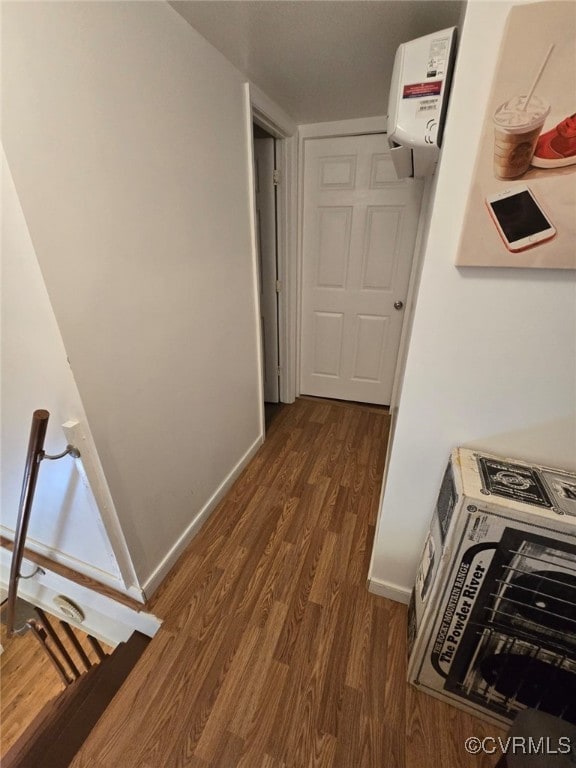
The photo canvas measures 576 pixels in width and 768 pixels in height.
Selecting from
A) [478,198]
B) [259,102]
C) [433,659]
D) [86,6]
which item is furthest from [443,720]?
[259,102]

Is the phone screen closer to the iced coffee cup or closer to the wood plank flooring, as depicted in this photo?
the iced coffee cup

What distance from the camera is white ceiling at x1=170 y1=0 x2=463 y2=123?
1063mm

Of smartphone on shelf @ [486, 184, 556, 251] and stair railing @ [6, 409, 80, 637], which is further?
stair railing @ [6, 409, 80, 637]

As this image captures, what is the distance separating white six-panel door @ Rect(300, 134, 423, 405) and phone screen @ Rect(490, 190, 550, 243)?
161 cm

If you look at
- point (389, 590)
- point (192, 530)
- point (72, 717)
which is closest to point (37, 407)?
point (192, 530)

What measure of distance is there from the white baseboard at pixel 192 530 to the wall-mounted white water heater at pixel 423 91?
1.81 meters

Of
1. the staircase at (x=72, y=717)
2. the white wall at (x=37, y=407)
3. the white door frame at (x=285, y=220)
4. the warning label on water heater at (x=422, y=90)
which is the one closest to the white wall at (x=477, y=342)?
the warning label on water heater at (x=422, y=90)

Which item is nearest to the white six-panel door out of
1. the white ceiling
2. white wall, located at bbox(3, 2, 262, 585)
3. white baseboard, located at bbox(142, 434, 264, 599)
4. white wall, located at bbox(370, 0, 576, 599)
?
the white ceiling

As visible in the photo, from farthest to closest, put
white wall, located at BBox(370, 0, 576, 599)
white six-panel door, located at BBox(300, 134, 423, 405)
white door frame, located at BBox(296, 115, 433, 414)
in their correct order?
white six-panel door, located at BBox(300, 134, 423, 405), white door frame, located at BBox(296, 115, 433, 414), white wall, located at BBox(370, 0, 576, 599)

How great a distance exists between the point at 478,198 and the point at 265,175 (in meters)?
1.92

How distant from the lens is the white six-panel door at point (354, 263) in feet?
7.04

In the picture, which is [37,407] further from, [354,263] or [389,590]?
[354,263]

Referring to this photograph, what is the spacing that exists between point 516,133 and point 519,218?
0.57ft

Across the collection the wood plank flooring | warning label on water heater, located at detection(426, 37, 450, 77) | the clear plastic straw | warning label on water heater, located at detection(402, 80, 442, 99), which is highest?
warning label on water heater, located at detection(426, 37, 450, 77)
